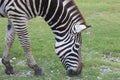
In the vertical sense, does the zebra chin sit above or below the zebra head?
below

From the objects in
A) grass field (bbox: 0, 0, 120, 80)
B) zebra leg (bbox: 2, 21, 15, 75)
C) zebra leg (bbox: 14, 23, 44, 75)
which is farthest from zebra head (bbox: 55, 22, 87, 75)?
zebra leg (bbox: 2, 21, 15, 75)

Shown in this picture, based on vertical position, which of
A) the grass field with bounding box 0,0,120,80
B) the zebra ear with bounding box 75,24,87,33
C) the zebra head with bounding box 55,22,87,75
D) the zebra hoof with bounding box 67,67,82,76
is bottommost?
the grass field with bounding box 0,0,120,80

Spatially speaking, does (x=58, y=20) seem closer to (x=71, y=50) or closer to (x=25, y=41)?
A: (x=71, y=50)

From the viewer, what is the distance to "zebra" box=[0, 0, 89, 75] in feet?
26.1

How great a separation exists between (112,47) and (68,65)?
366cm

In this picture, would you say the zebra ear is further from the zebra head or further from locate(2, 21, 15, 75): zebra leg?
locate(2, 21, 15, 75): zebra leg

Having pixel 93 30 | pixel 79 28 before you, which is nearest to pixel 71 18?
pixel 79 28

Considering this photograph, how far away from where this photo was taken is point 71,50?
320 inches

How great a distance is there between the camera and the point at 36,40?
12547 mm

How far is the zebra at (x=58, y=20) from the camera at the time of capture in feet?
26.1

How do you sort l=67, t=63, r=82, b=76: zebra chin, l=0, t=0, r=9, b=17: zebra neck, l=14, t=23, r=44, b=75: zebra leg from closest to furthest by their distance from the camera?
1. l=0, t=0, r=9, b=17: zebra neck
2. l=14, t=23, r=44, b=75: zebra leg
3. l=67, t=63, r=82, b=76: zebra chin

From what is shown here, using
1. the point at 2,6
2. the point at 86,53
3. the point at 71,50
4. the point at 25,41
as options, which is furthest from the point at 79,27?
the point at 86,53

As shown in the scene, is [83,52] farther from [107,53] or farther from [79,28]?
[79,28]

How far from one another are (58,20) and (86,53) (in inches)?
118
